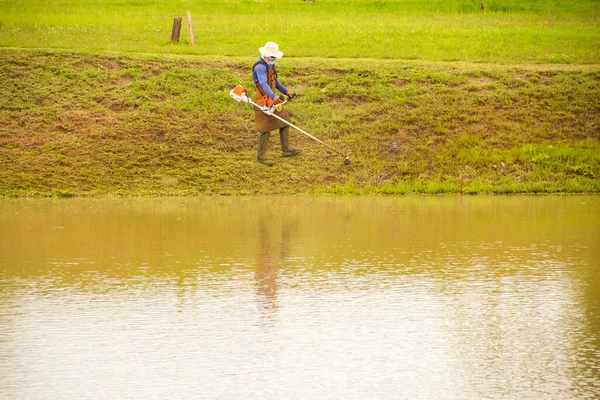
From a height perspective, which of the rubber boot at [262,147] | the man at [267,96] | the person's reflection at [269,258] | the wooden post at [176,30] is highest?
the wooden post at [176,30]

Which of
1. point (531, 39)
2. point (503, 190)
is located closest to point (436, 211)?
point (503, 190)

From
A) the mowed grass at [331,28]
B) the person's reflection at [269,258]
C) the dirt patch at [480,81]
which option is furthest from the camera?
the mowed grass at [331,28]

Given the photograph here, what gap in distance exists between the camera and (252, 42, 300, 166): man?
18.4 metres

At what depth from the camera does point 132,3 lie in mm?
44500

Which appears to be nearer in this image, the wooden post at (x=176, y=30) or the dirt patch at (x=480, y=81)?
the dirt patch at (x=480, y=81)

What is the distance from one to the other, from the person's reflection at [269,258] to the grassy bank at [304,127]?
4.33m

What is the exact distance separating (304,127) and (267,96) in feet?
8.98

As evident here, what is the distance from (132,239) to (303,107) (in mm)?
9305

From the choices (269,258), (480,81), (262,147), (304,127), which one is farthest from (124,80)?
(269,258)

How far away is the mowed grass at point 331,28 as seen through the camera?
28344 millimetres

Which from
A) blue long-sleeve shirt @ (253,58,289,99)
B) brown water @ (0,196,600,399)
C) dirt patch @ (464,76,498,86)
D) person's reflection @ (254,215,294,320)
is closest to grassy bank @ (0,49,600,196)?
dirt patch @ (464,76,498,86)

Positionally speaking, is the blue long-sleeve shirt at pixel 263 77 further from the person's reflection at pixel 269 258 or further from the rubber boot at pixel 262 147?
the person's reflection at pixel 269 258

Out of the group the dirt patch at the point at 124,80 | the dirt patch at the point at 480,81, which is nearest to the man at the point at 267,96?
the dirt patch at the point at 124,80

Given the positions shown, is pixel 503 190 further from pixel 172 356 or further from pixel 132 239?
pixel 172 356
